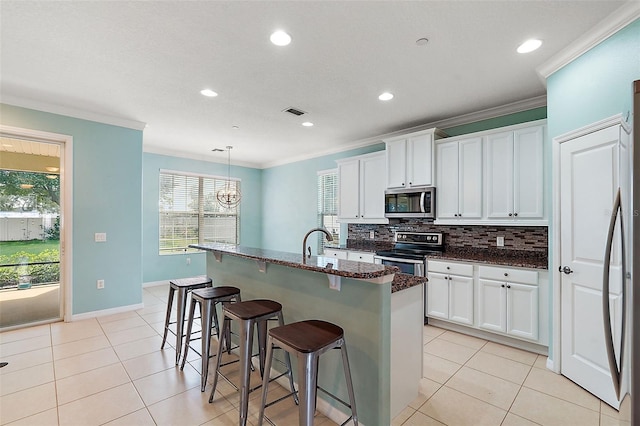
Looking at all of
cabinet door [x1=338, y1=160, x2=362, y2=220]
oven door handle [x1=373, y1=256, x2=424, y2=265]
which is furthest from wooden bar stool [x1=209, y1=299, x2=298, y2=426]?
cabinet door [x1=338, y1=160, x2=362, y2=220]

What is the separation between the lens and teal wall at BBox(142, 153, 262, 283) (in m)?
5.77

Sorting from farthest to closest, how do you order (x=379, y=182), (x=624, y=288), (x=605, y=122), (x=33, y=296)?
(x=379, y=182)
(x=33, y=296)
(x=605, y=122)
(x=624, y=288)

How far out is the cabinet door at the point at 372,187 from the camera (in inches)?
182

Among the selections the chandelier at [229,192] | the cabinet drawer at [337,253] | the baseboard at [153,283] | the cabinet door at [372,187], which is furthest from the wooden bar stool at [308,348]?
the chandelier at [229,192]

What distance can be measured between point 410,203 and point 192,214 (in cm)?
466

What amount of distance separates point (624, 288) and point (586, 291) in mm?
1809

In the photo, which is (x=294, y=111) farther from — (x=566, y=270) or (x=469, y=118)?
(x=566, y=270)

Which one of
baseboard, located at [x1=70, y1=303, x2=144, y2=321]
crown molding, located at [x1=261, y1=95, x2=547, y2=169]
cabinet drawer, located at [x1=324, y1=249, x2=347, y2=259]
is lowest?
baseboard, located at [x1=70, y1=303, x2=144, y2=321]

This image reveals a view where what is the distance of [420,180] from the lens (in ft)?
13.3

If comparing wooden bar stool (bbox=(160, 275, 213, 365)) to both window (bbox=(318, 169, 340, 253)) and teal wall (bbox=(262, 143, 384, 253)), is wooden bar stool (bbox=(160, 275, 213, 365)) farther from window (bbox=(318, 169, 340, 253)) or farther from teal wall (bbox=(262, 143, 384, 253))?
window (bbox=(318, 169, 340, 253))

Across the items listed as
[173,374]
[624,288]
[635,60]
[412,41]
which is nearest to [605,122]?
[635,60]

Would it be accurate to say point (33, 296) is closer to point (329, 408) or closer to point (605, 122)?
point (329, 408)

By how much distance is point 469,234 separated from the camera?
3.93 m

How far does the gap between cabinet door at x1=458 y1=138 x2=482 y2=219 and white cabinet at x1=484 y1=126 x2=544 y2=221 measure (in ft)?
0.30
